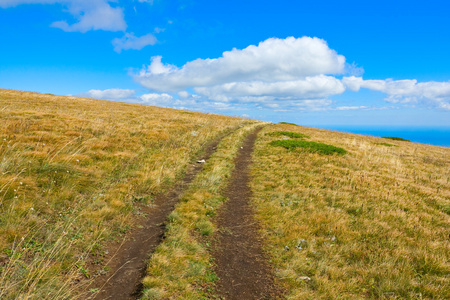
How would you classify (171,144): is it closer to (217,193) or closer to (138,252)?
(217,193)

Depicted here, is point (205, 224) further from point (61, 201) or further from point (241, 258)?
point (61, 201)

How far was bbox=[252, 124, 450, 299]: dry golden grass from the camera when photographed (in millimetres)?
4875

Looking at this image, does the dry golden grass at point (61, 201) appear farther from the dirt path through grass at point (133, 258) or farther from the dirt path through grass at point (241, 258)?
the dirt path through grass at point (241, 258)

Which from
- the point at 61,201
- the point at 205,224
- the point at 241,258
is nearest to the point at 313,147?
the point at 205,224

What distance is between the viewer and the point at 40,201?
20.3 ft

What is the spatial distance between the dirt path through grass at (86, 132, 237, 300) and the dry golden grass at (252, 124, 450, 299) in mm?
3180

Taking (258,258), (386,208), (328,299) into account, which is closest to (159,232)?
(258,258)

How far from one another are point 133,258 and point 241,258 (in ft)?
8.71

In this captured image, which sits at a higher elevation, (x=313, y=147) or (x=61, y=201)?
(x=313, y=147)

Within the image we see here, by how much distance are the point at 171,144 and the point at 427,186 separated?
15.5m

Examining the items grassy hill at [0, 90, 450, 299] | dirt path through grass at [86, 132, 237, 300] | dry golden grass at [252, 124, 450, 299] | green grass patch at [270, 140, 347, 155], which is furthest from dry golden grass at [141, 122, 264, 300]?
green grass patch at [270, 140, 347, 155]

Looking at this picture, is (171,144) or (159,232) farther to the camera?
(171,144)

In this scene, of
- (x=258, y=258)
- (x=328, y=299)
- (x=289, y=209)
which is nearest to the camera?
(x=328, y=299)

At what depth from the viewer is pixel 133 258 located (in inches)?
206
